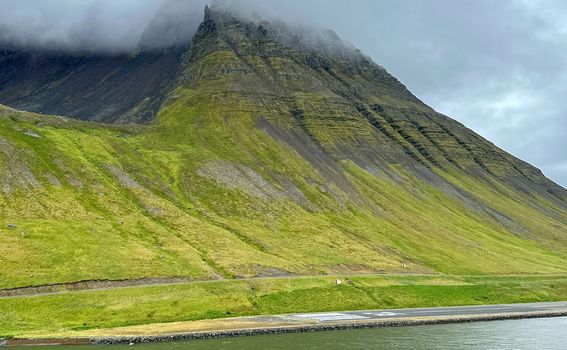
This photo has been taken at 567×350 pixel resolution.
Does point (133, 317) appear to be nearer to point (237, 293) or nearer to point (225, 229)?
point (237, 293)

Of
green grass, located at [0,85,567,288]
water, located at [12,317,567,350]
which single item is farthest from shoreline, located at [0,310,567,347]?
green grass, located at [0,85,567,288]

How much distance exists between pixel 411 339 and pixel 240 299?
33.4 meters

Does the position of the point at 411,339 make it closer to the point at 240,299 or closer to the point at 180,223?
the point at 240,299

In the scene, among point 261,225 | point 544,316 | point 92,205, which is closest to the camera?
point 544,316

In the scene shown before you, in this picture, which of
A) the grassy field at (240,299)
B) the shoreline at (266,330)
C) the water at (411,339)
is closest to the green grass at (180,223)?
the grassy field at (240,299)

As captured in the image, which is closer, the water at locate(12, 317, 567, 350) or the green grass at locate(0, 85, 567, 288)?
the water at locate(12, 317, 567, 350)

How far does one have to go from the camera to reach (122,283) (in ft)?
313

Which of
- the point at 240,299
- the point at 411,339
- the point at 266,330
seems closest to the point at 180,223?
the point at 240,299

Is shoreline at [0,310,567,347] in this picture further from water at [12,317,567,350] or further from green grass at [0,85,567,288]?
green grass at [0,85,567,288]

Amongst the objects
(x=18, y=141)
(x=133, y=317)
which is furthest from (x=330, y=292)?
(x=18, y=141)

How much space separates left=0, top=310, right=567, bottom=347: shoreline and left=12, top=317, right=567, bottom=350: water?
2213 mm

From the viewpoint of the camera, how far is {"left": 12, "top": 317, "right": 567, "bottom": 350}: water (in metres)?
64.2

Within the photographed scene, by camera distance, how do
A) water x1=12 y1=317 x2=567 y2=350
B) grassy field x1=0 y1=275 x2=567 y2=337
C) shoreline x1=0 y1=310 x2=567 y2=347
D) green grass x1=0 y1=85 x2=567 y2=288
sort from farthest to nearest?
green grass x1=0 y1=85 x2=567 y2=288
grassy field x1=0 y1=275 x2=567 y2=337
shoreline x1=0 y1=310 x2=567 y2=347
water x1=12 y1=317 x2=567 y2=350

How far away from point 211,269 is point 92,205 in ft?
127
